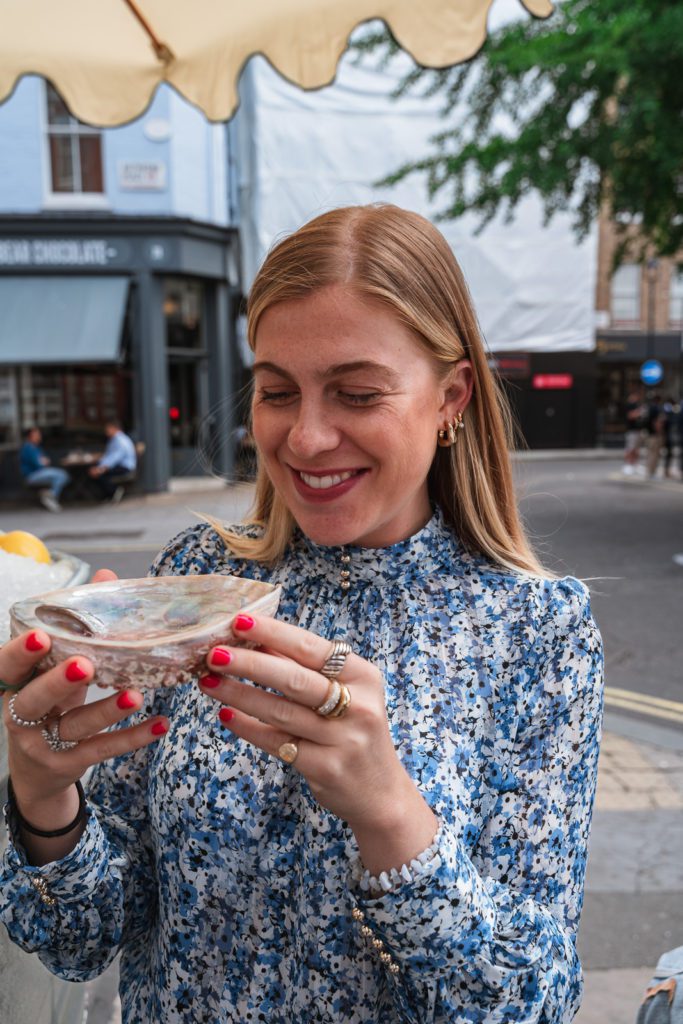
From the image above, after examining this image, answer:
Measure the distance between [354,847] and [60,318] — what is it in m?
15.8

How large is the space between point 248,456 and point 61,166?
15.8m

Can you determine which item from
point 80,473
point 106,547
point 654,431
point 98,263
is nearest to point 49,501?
point 80,473

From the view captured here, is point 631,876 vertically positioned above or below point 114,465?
below

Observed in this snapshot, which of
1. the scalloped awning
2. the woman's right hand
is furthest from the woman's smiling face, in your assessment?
the scalloped awning

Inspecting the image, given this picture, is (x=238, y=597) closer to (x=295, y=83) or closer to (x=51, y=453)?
(x=295, y=83)

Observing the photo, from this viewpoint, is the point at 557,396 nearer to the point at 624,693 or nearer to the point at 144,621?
the point at 624,693

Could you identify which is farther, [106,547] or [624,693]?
[106,547]

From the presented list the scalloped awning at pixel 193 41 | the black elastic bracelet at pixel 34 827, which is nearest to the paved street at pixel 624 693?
the black elastic bracelet at pixel 34 827

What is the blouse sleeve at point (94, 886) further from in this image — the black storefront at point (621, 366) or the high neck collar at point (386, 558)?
the black storefront at point (621, 366)

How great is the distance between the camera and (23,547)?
2.31 m

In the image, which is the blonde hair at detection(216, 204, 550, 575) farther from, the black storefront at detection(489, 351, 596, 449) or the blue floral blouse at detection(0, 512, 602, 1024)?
the black storefront at detection(489, 351, 596, 449)

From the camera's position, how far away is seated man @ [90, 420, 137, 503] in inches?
613

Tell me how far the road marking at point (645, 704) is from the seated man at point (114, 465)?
465 inches

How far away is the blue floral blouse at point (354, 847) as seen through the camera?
125 centimetres
